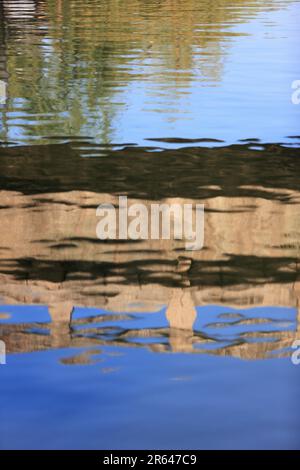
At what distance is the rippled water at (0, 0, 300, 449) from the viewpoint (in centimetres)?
624

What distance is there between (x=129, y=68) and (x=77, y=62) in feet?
5.78

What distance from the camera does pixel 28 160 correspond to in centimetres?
1373

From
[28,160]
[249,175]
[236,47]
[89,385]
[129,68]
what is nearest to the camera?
[89,385]

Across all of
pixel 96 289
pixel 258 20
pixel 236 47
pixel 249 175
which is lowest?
pixel 96 289

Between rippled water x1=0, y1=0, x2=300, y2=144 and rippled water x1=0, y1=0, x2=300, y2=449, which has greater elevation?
rippled water x1=0, y1=0, x2=300, y2=144

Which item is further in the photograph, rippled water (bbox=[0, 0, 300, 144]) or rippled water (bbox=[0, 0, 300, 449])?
rippled water (bbox=[0, 0, 300, 144])

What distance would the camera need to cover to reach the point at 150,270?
29.5 ft

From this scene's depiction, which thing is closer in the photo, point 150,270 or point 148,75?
point 150,270

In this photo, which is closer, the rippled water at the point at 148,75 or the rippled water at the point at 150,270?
the rippled water at the point at 150,270

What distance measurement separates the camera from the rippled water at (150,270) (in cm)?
624

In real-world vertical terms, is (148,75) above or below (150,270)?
above

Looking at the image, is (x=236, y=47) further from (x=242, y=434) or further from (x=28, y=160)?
(x=242, y=434)

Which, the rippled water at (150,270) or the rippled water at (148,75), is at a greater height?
the rippled water at (148,75)

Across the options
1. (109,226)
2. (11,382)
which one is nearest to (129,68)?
(109,226)
